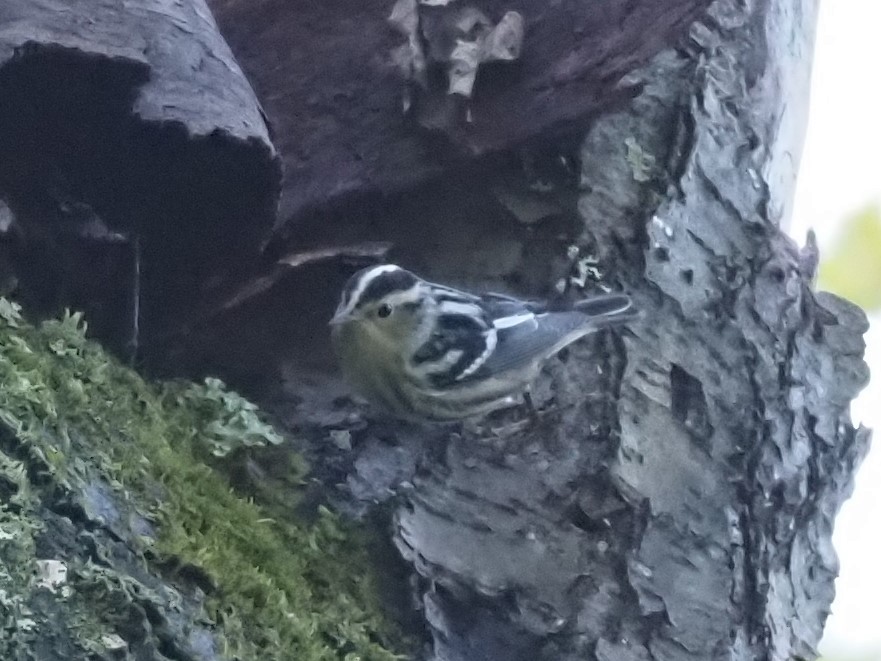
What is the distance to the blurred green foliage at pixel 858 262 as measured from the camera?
16.5ft

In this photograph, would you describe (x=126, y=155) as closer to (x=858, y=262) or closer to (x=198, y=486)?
(x=198, y=486)

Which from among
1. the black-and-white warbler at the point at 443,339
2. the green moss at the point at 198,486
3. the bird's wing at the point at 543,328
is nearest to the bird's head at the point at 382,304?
the black-and-white warbler at the point at 443,339

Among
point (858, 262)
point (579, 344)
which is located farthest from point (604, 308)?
point (858, 262)

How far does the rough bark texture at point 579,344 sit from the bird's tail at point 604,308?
0.04 metres

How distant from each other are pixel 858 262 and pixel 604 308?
9.61 feet

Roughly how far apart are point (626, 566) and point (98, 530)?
1066mm

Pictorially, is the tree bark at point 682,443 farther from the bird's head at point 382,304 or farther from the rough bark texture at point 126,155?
the rough bark texture at point 126,155

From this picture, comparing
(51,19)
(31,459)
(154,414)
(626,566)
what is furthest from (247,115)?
(626,566)

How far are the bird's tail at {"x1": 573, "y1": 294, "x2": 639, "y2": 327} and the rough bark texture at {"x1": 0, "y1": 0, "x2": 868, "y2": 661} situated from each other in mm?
42

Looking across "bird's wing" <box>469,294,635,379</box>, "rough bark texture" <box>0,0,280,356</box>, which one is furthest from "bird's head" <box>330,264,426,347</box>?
"rough bark texture" <box>0,0,280,356</box>

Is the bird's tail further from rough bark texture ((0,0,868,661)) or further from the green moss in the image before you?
the green moss

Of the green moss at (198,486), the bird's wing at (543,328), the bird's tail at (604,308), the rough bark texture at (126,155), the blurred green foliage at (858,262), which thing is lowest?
the green moss at (198,486)

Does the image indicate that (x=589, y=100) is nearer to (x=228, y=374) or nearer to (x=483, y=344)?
(x=483, y=344)

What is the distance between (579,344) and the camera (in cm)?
261
